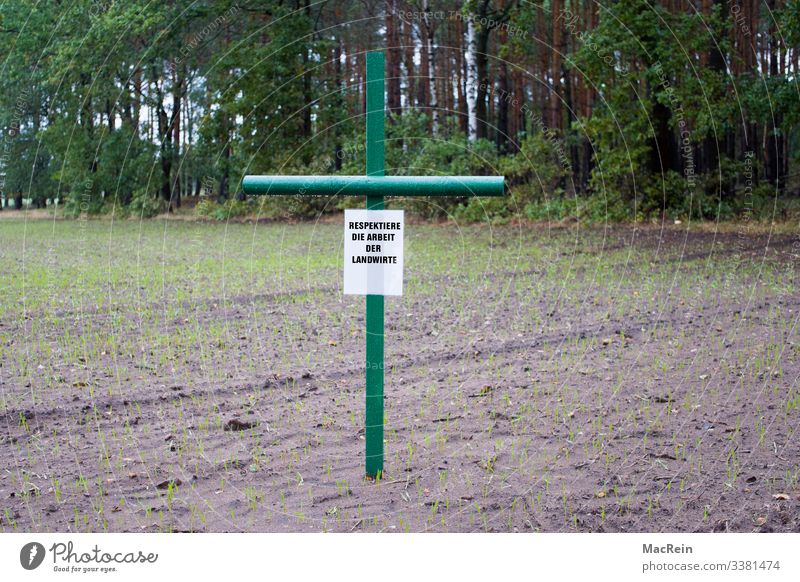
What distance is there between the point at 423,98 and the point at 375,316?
3242 centimetres

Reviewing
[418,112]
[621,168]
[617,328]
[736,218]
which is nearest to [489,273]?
[617,328]

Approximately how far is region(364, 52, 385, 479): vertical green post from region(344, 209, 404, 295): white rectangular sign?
0.34 feet

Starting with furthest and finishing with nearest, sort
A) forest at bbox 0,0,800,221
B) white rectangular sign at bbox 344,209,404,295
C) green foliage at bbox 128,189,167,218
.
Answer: green foliage at bbox 128,189,167,218, forest at bbox 0,0,800,221, white rectangular sign at bbox 344,209,404,295

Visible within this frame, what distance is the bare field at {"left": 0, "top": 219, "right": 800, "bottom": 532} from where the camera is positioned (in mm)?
4918

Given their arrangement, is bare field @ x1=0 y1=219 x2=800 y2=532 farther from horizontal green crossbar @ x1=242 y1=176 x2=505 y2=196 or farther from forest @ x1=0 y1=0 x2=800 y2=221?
forest @ x1=0 y1=0 x2=800 y2=221

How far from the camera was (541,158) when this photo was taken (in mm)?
26016

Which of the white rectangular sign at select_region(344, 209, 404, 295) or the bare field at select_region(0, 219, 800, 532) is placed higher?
the white rectangular sign at select_region(344, 209, 404, 295)

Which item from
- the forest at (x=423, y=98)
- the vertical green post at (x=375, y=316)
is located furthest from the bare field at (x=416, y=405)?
the forest at (x=423, y=98)

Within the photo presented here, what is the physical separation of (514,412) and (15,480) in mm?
3478

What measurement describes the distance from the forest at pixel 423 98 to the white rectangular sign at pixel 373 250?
14445 millimetres

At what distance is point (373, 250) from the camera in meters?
4.78

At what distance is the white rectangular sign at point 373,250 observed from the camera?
4734 mm

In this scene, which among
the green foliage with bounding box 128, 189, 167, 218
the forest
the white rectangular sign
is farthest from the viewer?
the green foliage with bounding box 128, 189, 167, 218

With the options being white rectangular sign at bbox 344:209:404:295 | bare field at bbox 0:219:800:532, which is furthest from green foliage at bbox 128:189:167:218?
white rectangular sign at bbox 344:209:404:295
